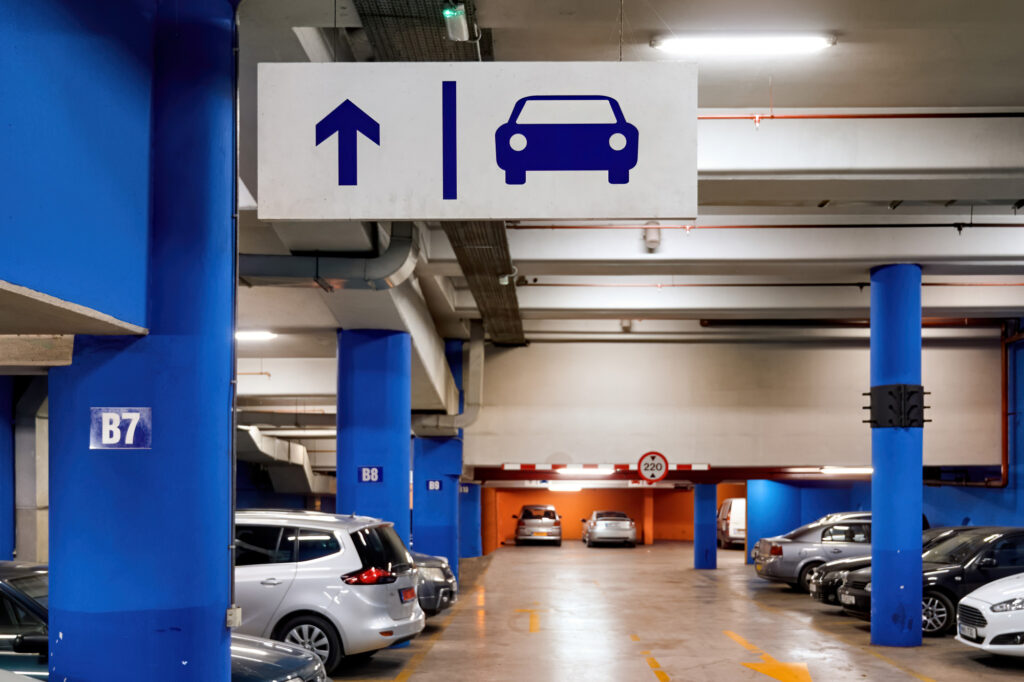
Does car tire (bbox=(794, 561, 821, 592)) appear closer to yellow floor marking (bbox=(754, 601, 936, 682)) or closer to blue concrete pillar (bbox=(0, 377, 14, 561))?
yellow floor marking (bbox=(754, 601, 936, 682))

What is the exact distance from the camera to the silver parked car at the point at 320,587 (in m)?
10.2

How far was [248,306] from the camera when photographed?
1427cm

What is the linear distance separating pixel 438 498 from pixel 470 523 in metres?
8.81

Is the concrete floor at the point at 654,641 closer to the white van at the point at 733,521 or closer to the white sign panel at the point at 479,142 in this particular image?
the white sign panel at the point at 479,142

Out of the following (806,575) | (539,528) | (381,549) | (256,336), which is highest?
(256,336)

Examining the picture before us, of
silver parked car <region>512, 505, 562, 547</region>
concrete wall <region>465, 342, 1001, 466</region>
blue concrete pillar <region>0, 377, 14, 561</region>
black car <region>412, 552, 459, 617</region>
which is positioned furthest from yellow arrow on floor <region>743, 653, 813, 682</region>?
silver parked car <region>512, 505, 562, 547</region>

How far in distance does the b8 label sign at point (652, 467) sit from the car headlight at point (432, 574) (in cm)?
572

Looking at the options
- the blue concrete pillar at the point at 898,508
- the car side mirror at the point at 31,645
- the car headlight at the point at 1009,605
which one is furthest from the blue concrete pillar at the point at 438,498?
the car side mirror at the point at 31,645

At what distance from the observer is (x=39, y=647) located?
6.18 metres

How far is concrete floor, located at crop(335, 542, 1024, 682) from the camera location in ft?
36.9

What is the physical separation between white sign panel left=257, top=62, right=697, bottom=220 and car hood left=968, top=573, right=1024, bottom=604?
867cm

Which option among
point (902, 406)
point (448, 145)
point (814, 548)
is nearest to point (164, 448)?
point (448, 145)

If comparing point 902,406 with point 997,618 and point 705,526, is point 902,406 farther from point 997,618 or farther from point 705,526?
point 705,526

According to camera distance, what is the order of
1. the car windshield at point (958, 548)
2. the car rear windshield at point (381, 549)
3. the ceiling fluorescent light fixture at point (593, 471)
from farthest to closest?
the ceiling fluorescent light fixture at point (593, 471)
the car windshield at point (958, 548)
the car rear windshield at point (381, 549)
